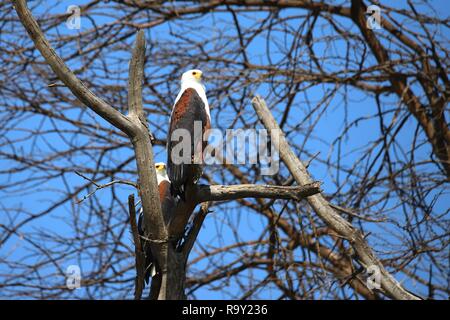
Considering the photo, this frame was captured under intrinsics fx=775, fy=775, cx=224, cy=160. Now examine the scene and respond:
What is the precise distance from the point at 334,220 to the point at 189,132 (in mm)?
1338

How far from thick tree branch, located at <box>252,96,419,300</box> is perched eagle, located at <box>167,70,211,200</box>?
770mm

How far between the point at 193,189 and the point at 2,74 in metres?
3.65

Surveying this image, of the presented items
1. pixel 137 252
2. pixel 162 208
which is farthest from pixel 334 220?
pixel 137 252

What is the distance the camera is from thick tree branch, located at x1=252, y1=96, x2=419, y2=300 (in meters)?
5.42

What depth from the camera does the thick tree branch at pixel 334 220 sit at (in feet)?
17.8

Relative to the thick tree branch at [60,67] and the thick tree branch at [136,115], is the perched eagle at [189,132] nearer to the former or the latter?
the thick tree branch at [136,115]

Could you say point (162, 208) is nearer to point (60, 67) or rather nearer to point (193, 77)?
point (193, 77)

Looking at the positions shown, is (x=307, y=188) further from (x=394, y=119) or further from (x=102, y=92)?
(x=102, y=92)

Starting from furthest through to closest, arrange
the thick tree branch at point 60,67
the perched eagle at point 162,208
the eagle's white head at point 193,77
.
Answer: the eagle's white head at point 193,77, the perched eagle at point 162,208, the thick tree branch at point 60,67

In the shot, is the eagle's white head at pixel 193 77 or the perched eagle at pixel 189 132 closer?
the perched eagle at pixel 189 132

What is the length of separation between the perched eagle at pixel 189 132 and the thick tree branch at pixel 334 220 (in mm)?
770

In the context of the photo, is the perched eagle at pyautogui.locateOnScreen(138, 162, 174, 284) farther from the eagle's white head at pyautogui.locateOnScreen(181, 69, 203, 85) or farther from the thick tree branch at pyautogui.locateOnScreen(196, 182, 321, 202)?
the eagle's white head at pyautogui.locateOnScreen(181, 69, 203, 85)

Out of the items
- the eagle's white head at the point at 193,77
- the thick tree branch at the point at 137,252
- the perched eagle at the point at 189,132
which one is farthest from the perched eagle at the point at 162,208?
the eagle's white head at the point at 193,77
